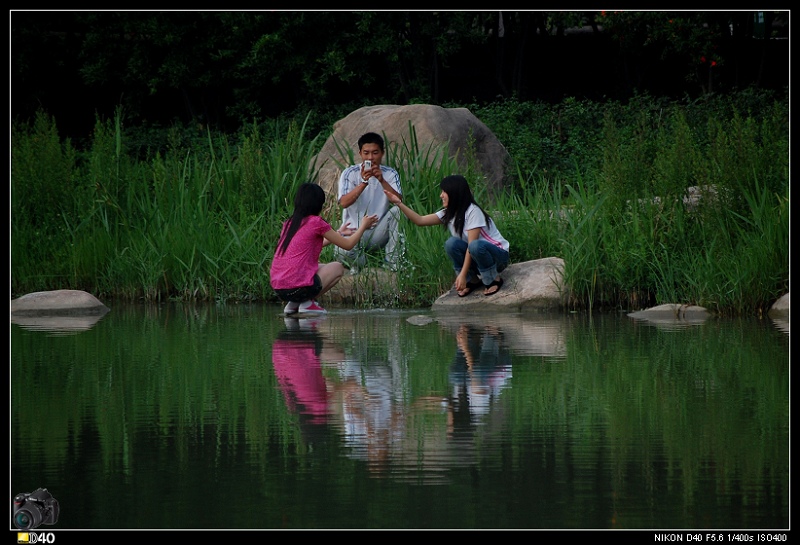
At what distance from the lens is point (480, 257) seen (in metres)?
10.3

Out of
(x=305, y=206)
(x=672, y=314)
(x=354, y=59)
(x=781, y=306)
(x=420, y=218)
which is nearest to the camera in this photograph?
(x=781, y=306)

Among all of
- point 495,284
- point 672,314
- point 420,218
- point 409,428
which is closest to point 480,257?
point 495,284

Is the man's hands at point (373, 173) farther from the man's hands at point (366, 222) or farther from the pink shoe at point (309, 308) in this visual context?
the pink shoe at point (309, 308)

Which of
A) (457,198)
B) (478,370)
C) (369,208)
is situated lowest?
(478,370)

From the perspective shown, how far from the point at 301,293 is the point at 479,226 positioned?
1.65m

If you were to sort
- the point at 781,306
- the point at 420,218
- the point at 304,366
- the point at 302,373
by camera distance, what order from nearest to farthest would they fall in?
the point at 302,373 → the point at 304,366 → the point at 781,306 → the point at 420,218

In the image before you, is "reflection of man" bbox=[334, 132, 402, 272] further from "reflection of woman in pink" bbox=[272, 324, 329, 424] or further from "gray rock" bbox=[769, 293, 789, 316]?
"gray rock" bbox=[769, 293, 789, 316]

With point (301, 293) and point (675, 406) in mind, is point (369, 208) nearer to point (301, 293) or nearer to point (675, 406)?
point (301, 293)

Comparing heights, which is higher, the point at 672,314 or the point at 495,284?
the point at 495,284

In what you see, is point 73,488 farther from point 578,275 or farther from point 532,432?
point 578,275

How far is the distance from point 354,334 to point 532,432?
364 centimetres

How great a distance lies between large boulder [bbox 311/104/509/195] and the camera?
14945 mm

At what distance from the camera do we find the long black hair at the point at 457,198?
409 inches

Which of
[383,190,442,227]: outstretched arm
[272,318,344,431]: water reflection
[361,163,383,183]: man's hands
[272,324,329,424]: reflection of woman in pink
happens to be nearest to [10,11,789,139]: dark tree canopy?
[361,163,383,183]: man's hands
